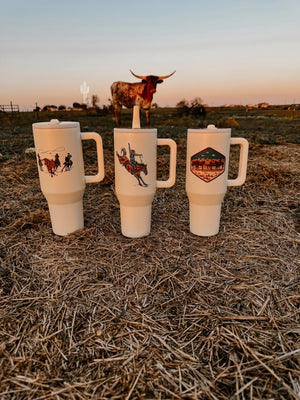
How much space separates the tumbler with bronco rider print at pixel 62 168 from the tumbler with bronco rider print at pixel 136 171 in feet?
0.85

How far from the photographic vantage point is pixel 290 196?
295cm

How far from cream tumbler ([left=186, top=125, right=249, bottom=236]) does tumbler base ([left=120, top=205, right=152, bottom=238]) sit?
1.18ft

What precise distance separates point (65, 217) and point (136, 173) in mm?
677

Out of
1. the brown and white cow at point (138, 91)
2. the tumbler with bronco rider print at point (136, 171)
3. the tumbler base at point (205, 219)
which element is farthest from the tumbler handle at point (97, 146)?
the brown and white cow at point (138, 91)

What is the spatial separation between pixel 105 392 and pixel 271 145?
5.79 m

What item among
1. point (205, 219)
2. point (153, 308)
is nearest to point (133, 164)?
point (205, 219)

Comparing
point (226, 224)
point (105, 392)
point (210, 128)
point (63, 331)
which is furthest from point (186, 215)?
point (105, 392)

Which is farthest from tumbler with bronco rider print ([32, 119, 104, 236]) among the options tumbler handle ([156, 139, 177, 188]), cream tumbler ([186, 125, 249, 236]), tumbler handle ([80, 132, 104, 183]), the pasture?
cream tumbler ([186, 125, 249, 236])

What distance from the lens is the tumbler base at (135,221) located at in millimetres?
2107

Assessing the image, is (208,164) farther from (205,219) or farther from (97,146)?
(97,146)

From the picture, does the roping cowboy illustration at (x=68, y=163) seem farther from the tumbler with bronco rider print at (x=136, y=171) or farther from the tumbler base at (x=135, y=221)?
the tumbler base at (x=135, y=221)

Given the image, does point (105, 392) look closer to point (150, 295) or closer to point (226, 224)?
point (150, 295)

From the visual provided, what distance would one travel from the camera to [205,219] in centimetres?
215

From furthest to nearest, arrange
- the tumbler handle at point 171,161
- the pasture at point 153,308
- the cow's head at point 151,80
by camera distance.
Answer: the cow's head at point 151,80
the tumbler handle at point 171,161
the pasture at point 153,308
